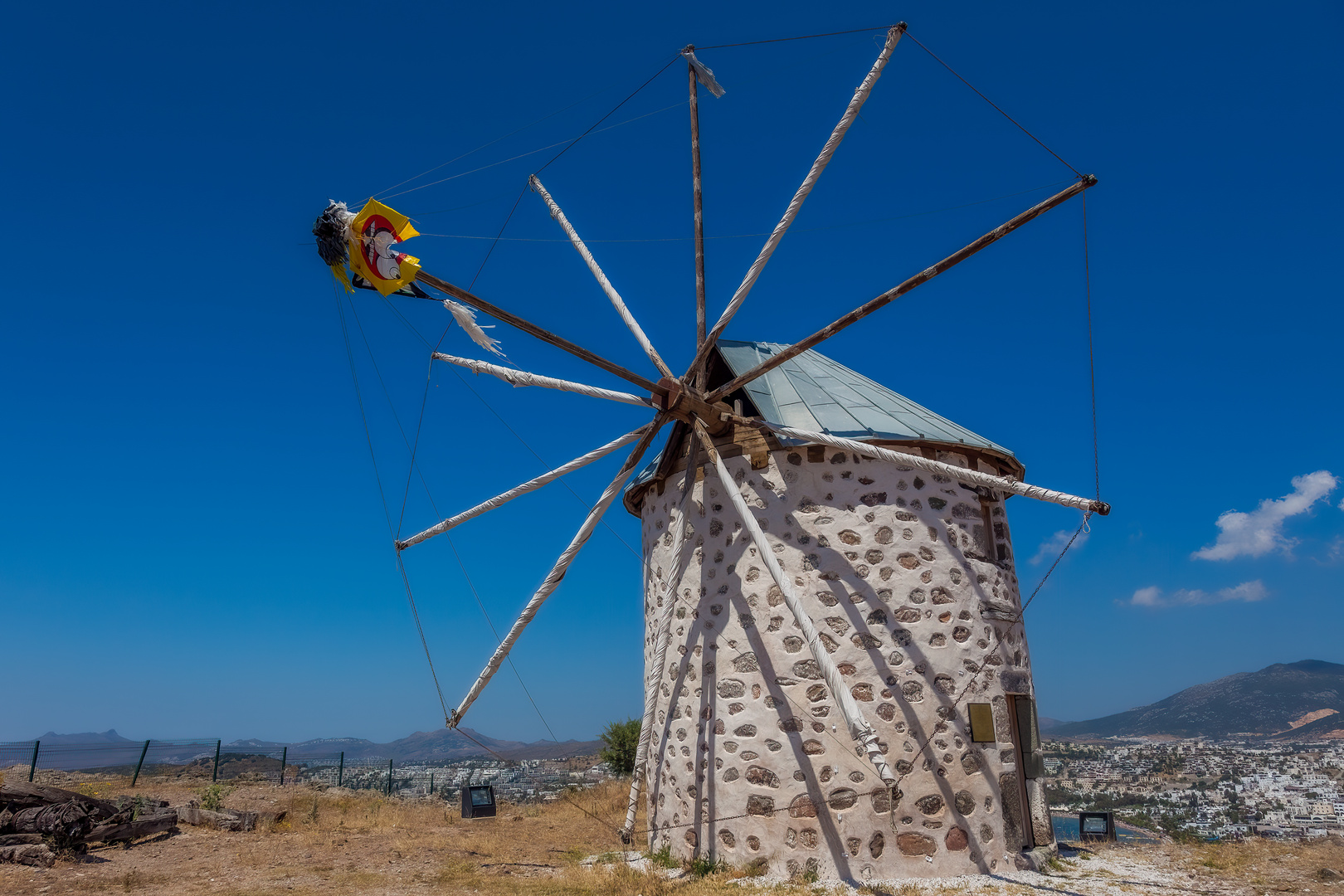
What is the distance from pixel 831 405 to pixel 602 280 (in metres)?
3.08

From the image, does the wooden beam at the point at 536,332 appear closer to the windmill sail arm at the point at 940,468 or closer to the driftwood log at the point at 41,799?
the windmill sail arm at the point at 940,468

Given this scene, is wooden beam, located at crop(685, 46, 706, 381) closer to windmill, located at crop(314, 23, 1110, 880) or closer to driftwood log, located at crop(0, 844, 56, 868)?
windmill, located at crop(314, 23, 1110, 880)

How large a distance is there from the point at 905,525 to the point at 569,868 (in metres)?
5.15

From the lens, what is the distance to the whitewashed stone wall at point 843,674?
7652 mm

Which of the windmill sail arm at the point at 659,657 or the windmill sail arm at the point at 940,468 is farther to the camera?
the windmill sail arm at the point at 659,657

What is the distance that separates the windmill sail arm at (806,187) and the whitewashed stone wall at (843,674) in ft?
4.78

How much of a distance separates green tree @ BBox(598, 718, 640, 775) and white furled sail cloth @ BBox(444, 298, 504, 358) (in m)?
12.8

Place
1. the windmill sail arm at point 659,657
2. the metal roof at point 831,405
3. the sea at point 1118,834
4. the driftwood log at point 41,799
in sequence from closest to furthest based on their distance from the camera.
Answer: the windmill sail arm at point 659,657 → the metal roof at point 831,405 → the driftwood log at point 41,799 → the sea at point 1118,834

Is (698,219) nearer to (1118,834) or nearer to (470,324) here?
(470,324)

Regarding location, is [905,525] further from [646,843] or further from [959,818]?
[646,843]

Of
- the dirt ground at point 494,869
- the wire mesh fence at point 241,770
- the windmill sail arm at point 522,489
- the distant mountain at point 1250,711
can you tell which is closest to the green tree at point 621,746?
the wire mesh fence at point 241,770

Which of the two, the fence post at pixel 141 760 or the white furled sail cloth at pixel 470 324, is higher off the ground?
the white furled sail cloth at pixel 470 324

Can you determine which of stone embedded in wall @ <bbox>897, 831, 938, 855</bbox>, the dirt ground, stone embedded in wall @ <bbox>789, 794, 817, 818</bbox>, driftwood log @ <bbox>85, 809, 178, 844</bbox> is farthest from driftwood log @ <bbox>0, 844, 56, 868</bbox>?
stone embedded in wall @ <bbox>897, 831, 938, 855</bbox>

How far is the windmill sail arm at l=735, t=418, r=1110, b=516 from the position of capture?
724 centimetres
